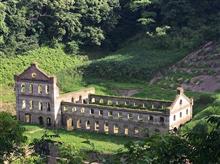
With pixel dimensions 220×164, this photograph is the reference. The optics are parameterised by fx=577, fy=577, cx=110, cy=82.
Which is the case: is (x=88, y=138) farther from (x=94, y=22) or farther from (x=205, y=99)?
(x=94, y=22)

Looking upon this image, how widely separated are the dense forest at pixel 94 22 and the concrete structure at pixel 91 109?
608 inches

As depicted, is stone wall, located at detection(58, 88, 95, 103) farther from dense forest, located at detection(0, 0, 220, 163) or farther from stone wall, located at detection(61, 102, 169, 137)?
dense forest, located at detection(0, 0, 220, 163)

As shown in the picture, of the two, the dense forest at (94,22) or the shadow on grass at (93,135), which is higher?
the dense forest at (94,22)

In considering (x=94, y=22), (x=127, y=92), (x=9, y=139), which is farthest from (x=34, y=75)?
(x=9, y=139)

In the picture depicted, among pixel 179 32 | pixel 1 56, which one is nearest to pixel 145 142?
pixel 1 56

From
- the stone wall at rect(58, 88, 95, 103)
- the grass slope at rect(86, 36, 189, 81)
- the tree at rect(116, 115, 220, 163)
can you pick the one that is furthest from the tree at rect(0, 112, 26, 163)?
the grass slope at rect(86, 36, 189, 81)

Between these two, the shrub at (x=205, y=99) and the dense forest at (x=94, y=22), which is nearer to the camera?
the shrub at (x=205, y=99)

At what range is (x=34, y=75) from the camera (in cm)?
6088

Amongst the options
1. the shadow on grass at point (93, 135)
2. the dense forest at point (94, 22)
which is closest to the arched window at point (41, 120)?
the shadow on grass at point (93, 135)

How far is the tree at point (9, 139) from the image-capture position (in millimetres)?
25891

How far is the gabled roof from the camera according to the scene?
197 feet

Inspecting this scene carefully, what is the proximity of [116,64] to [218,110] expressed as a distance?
1199 inches

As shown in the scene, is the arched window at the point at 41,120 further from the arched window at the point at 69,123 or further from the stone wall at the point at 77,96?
the stone wall at the point at 77,96

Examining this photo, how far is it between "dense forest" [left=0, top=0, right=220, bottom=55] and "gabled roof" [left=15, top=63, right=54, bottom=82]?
15171 millimetres
